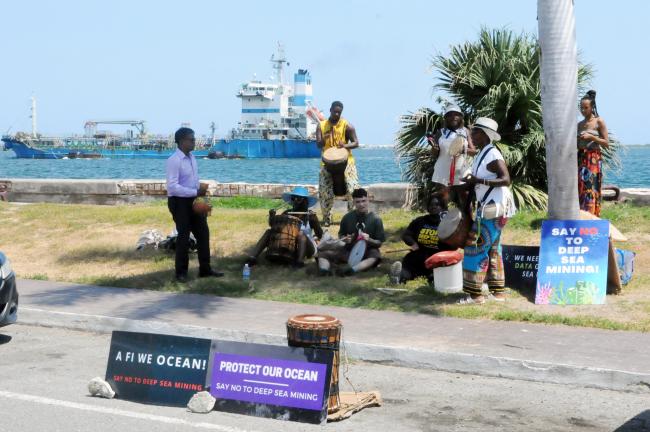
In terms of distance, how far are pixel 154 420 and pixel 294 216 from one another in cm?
608

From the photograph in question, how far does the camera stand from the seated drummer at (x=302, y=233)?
12.0 meters

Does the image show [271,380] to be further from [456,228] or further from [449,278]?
[449,278]

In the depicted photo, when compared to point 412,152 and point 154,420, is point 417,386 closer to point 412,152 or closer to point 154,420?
point 154,420

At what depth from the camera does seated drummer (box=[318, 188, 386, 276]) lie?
1148 centimetres

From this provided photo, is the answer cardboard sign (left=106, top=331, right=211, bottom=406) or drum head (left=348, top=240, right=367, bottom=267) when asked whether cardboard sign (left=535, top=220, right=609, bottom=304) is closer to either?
drum head (left=348, top=240, right=367, bottom=267)

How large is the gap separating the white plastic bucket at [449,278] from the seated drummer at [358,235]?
1410 millimetres

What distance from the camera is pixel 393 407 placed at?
679 centimetres

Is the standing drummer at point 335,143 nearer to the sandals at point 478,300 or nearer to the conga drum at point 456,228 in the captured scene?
the conga drum at point 456,228

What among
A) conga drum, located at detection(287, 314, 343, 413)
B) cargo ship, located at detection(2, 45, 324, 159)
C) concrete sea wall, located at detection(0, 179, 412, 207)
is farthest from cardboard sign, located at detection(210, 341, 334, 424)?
cargo ship, located at detection(2, 45, 324, 159)

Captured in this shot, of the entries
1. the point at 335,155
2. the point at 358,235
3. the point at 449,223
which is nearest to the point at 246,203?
the point at 335,155

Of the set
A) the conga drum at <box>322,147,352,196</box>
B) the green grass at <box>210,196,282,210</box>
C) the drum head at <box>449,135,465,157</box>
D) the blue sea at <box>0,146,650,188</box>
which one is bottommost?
the blue sea at <box>0,146,650,188</box>

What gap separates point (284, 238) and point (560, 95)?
12.9 feet

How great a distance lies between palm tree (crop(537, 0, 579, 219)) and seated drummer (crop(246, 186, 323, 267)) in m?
3.31

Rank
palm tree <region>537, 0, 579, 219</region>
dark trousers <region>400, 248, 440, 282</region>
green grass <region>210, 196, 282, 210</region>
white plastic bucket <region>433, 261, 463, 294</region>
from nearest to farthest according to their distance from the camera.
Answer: white plastic bucket <region>433, 261, 463, 294</region>, palm tree <region>537, 0, 579, 219</region>, dark trousers <region>400, 248, 440, 282</region>, green grass <region>210, 196, 282, 210</region>
